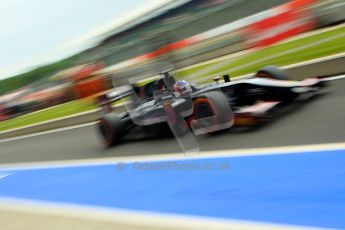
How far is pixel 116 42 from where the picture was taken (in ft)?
59.7

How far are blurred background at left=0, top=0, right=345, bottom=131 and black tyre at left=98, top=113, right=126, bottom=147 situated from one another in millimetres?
696

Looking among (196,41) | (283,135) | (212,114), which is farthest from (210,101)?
(196,41)

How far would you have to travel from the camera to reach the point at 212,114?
6219mm

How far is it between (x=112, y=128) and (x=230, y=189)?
3.84m

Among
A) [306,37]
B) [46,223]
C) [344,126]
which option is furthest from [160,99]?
[306,37]

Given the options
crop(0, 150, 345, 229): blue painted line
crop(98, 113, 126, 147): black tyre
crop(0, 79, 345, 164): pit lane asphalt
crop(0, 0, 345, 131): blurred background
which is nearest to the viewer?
crop(0, 150, 345, 229): blue painted line

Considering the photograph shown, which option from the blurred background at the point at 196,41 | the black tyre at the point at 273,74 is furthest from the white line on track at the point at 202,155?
the black tyre at the point at 273,74

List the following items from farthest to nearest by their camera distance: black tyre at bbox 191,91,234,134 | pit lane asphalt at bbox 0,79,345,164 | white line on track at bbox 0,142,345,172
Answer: black tyre at bbox 191,91,234,134, pit lane asphalt at bbox 0,79,345,164, white line on track at bbox 0,142,345,172

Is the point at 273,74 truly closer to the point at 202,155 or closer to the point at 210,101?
the point at 210,101

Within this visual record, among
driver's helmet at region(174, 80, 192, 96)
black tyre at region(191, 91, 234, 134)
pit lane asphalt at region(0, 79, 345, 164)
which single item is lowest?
pit lane asphalt at region(0, 79, 345, 164)

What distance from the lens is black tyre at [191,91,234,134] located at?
20.1 ft

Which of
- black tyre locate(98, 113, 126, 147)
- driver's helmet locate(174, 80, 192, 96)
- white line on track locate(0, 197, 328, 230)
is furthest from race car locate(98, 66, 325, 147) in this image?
white line on track locate(0, 197, 328, 230)

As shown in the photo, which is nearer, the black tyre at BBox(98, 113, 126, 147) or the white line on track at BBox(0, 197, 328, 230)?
the white line on track at BBox(0, 197, 328, 230)

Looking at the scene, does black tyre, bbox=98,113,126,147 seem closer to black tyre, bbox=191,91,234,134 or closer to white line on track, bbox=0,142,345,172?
white line on track, bbox=0,142,345,172
